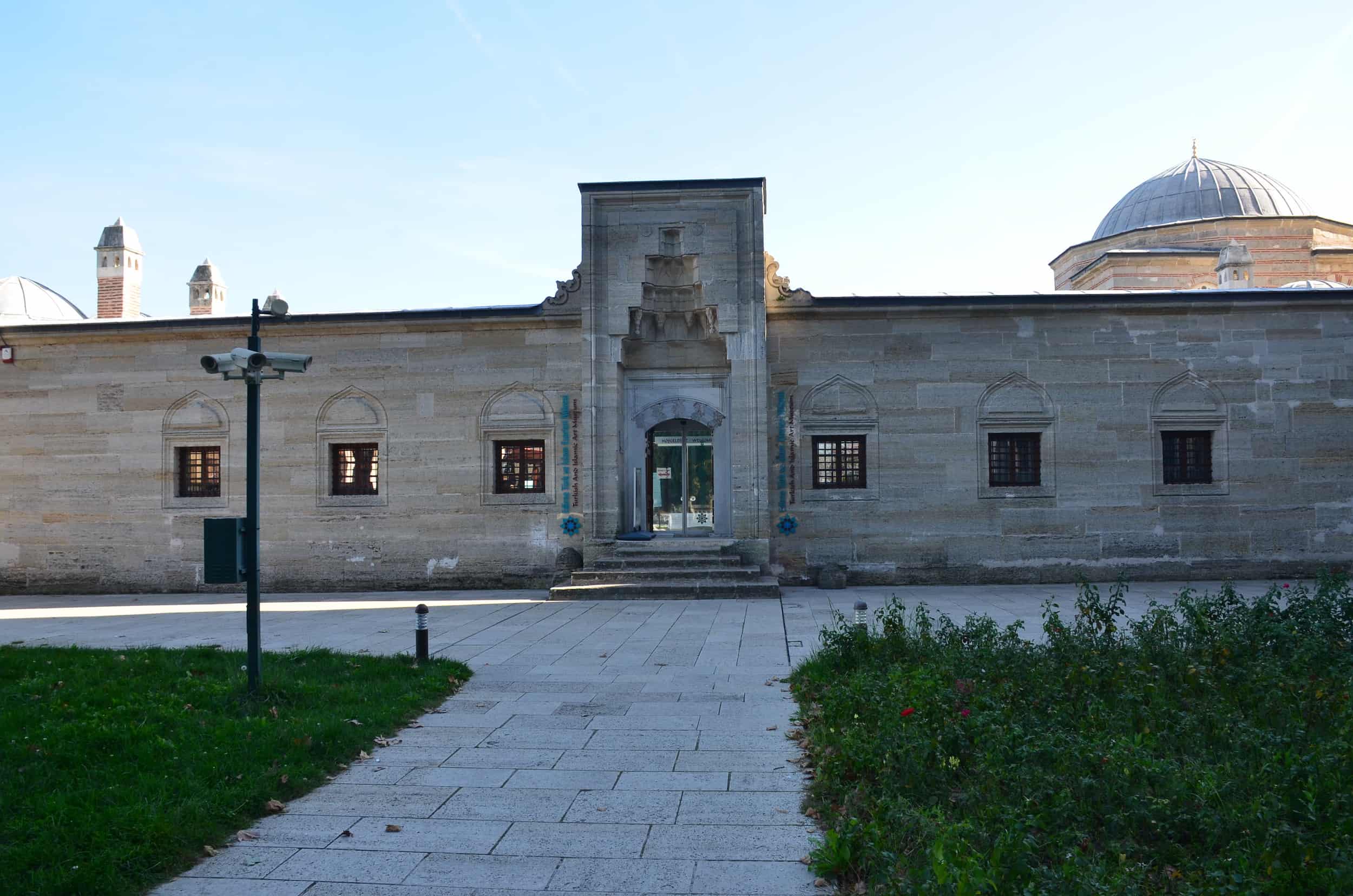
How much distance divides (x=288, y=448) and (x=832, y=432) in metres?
11.1

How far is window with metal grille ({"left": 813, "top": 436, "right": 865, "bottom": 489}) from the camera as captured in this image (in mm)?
18109

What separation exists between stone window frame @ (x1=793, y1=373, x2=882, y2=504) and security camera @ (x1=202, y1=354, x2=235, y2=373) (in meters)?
11.7

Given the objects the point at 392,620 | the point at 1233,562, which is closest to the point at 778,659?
the point at 392,620

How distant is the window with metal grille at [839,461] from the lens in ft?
59.4

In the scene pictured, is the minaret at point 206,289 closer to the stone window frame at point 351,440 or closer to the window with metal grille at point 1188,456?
the stone window frame at point 351,440

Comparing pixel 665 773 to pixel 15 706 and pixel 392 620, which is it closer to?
pixel 15 706

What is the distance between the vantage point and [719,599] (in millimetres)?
16156

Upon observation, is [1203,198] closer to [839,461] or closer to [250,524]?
[839,461]

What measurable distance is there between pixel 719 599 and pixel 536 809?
1038cm

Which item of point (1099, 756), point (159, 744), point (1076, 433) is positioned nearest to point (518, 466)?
point (1076, 433)

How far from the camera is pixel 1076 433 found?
58.6 feet

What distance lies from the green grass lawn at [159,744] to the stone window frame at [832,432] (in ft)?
31.1

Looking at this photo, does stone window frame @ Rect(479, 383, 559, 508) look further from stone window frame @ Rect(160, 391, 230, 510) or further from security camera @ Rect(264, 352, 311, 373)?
security camera @ Rect(264, 352, 311, 373)

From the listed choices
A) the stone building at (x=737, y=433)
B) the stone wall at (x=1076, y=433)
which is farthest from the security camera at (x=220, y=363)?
the stone wall at (x=1076, y=433)
